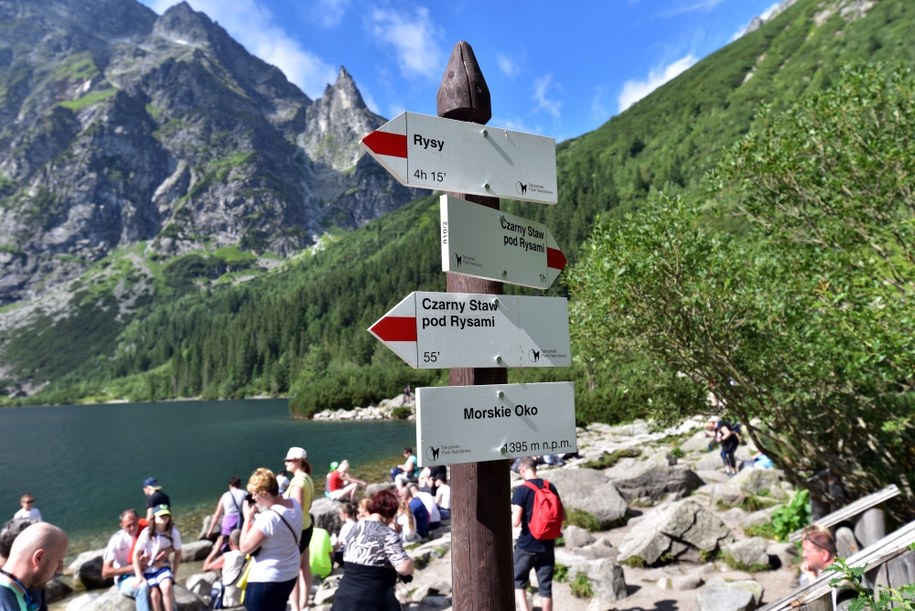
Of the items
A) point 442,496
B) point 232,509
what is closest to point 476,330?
point 232,509

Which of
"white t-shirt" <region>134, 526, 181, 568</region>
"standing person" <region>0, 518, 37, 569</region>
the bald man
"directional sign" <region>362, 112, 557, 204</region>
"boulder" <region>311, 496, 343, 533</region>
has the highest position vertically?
"directional sign" <region>362, 112, 557, 204</region>

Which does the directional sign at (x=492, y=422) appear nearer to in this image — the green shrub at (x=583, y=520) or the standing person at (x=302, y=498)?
the standing person at (x=302, y=498)

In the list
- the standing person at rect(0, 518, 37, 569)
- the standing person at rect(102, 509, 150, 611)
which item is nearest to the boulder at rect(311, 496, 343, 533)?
the standing person at rect(102, 509, 150, 611)

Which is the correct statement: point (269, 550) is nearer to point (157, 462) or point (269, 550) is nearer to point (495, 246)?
point (495, 246)

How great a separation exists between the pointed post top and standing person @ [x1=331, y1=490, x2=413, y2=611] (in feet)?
13.1

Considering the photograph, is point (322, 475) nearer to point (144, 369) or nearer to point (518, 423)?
point (518, 423)

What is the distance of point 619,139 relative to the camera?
171m

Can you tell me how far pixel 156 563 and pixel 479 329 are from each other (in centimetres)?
813

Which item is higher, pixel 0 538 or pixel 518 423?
pixel 518 423

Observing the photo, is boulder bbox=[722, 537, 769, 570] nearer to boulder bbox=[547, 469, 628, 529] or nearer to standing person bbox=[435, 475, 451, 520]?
boulder bbox=[547, 469, 628, 529]

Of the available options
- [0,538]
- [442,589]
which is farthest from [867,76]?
[0,538]

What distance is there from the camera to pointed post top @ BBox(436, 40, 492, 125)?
384 cm

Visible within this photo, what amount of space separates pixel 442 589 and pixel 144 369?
20799 centimetres

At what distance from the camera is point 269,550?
6238 mm
